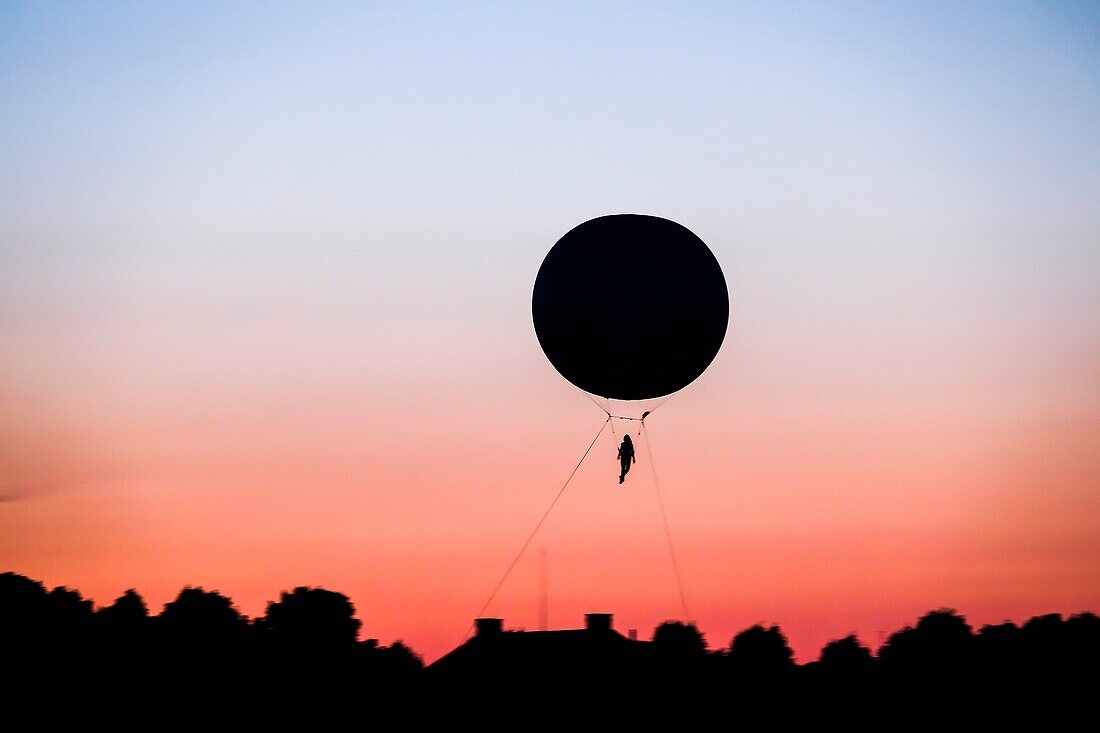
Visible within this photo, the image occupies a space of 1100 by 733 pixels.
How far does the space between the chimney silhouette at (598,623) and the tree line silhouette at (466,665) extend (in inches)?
16.0

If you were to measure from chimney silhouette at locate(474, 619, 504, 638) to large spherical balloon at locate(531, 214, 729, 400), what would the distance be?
24.5 meters

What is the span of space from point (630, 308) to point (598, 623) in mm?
26282

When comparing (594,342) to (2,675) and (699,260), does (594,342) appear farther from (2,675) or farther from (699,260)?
(2,675)

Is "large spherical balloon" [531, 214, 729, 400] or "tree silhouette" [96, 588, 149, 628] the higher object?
"tree silhouette" [96, 588, 149, 628]

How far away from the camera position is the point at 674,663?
63.6m

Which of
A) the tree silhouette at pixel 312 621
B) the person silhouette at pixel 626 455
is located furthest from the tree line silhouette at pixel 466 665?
the person silhouette at pixel 626 455

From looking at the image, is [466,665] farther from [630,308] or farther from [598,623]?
[630,308]

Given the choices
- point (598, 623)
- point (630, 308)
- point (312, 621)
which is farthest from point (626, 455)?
point (312, 621)

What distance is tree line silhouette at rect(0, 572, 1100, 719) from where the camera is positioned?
57906 mm

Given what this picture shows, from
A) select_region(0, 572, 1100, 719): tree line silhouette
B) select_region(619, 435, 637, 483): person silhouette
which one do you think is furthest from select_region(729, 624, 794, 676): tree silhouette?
select_region(619, 435, 637, 483): person silhouette

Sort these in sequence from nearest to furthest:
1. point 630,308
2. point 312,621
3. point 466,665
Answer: point 630,308
point 466,665
point 312,621

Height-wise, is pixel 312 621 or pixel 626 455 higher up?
pixel 312 621

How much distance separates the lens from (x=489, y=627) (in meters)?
59.3

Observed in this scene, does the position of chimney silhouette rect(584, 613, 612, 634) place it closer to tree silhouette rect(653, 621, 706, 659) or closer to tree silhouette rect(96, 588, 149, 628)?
tree silhouette rect(653, 621, 706, 659)
